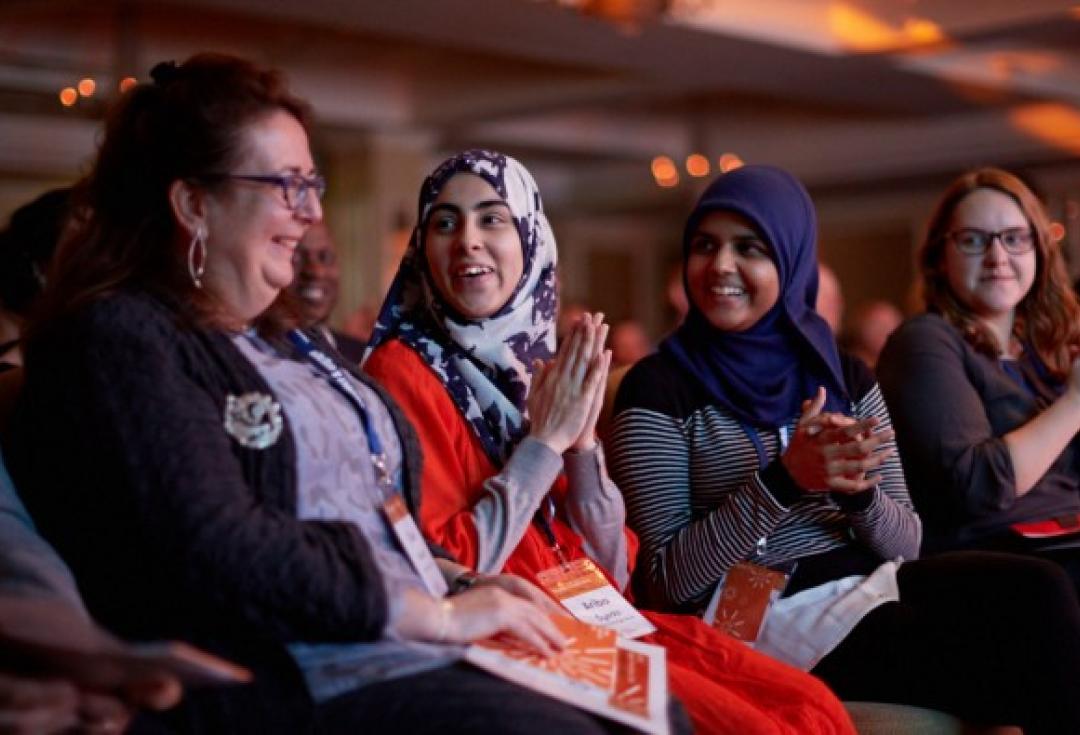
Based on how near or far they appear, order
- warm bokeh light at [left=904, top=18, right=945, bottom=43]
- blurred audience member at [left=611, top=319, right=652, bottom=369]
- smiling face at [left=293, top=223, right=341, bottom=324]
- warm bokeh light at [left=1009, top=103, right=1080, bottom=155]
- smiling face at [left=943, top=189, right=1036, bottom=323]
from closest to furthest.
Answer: smiling face at [left=943, top=189, right=1036, bottom=323] → smiling face at [left=293, top=223, right=341, bottom=324] → blurred audience member at [left=611, top=319, right=652, bottom=369] → warm bokeh light at [left=904, top=18, right=945, bottom=43] → warm bokeh light at [left=1009, top=103, right=1080, bottom=155]

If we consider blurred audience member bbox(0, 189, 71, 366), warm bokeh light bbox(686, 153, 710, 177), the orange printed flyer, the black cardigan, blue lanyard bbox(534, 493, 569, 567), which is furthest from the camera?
warm bokeh light bbox(686, 153, 710, 177)

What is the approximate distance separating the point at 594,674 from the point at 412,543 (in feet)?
0.94

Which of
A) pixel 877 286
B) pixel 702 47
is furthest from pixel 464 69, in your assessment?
pixel 877 286

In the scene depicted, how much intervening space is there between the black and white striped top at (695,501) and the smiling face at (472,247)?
A: 34 cm

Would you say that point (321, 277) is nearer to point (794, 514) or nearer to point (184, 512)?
point (794, 514)

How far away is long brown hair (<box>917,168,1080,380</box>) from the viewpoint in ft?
10.2

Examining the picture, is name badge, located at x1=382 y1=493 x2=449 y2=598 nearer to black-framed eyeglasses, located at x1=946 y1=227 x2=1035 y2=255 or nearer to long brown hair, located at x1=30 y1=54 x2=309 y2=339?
long brown hair, located at x1=30 y1=54 x2=309 y2=339

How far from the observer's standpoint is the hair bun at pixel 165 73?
1.79 metres

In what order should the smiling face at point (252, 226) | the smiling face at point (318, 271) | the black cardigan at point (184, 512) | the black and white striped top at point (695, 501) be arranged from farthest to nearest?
the smiling face at point (318, 271) < the black and white striped top at point (695, 501) < the smiling face at point (252, 226) < the black cardigan at point (184, 512)

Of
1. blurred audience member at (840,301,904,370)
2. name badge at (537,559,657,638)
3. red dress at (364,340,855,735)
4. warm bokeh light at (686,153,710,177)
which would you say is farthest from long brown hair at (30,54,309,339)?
warm bokeh light at (686,153,710,177)

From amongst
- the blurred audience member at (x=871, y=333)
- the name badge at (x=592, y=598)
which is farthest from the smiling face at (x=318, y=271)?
the blurred audience member at (x=871, y=333)

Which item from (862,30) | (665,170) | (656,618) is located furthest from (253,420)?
(665,170)

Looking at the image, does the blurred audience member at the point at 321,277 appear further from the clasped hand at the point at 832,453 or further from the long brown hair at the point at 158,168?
the long brown hair at the point at 158,168

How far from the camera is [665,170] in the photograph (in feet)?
38.2
